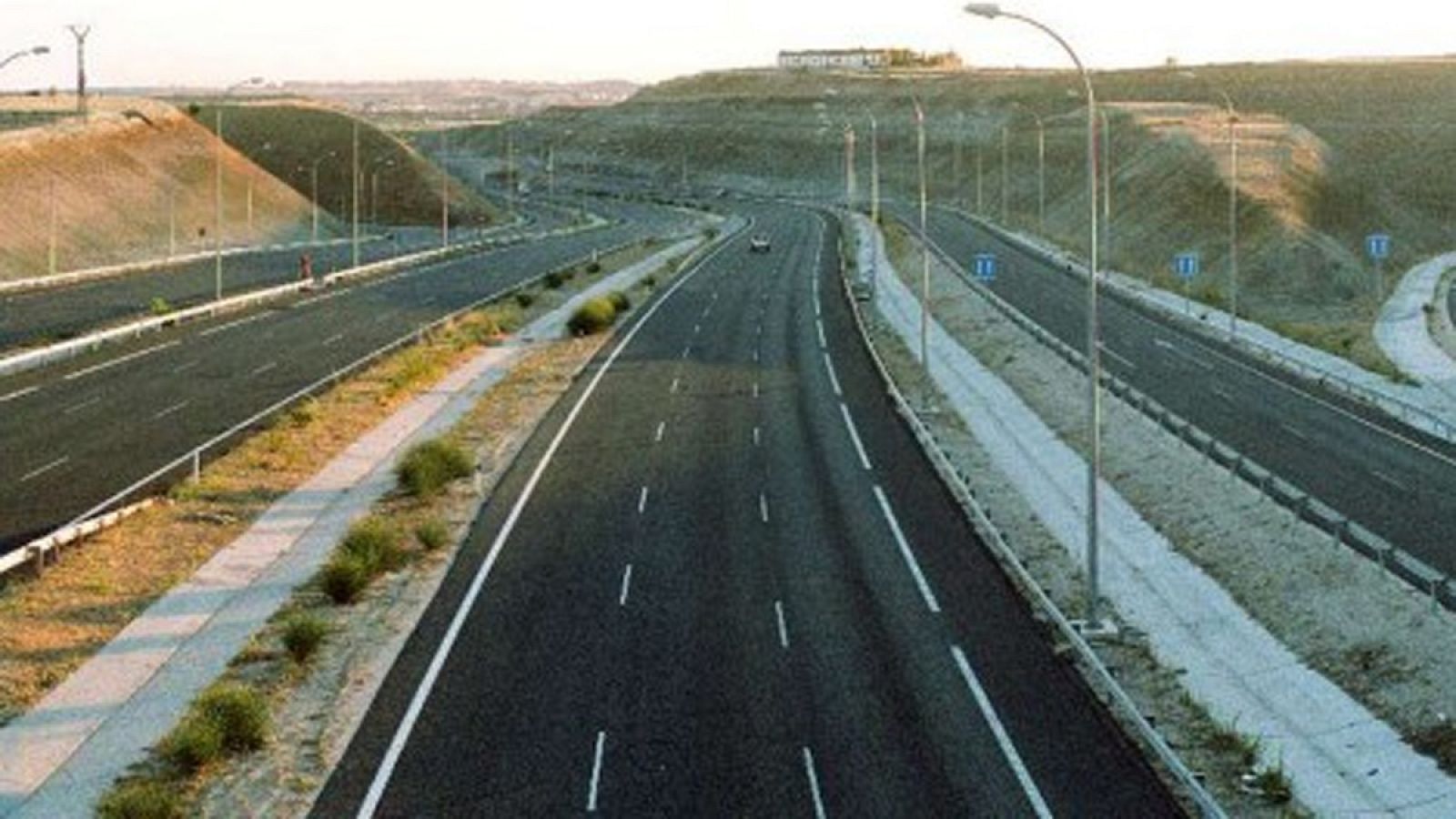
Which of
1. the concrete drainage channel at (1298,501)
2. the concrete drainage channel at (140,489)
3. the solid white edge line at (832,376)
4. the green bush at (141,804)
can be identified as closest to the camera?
the green bush at (141,804)

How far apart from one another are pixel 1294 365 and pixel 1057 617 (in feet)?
115

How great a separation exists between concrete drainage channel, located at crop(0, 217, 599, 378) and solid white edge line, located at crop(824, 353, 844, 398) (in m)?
27.0

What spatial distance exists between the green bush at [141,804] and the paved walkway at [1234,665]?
43.4ft

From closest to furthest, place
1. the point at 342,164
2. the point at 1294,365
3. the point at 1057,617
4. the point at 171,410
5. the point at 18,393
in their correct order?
the point at 1057,617, the point at 171,410, the point at 18,393, the point at 1294,365, the point at 342,164

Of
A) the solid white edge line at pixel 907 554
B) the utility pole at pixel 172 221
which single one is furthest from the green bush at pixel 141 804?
the utility pole at pixel 172 221

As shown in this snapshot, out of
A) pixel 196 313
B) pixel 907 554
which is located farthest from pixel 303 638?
pixel 196 313

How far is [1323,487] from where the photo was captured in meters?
37.5

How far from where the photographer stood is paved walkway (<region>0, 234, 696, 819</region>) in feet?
68.5

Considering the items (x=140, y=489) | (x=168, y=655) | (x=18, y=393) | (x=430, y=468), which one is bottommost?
(x=168, y=655)

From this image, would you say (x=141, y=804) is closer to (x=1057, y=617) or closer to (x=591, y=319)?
(x=1057, y=617)

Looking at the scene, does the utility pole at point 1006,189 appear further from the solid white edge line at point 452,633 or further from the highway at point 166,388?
the solid white edge line at point 452,633

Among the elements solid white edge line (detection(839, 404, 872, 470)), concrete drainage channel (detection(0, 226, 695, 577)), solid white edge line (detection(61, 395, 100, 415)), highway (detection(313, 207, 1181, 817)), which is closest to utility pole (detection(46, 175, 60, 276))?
concrete drainage channel (detection(0, 226, 695, 577))

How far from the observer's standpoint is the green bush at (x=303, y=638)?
25.4m

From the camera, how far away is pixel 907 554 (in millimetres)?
32188
